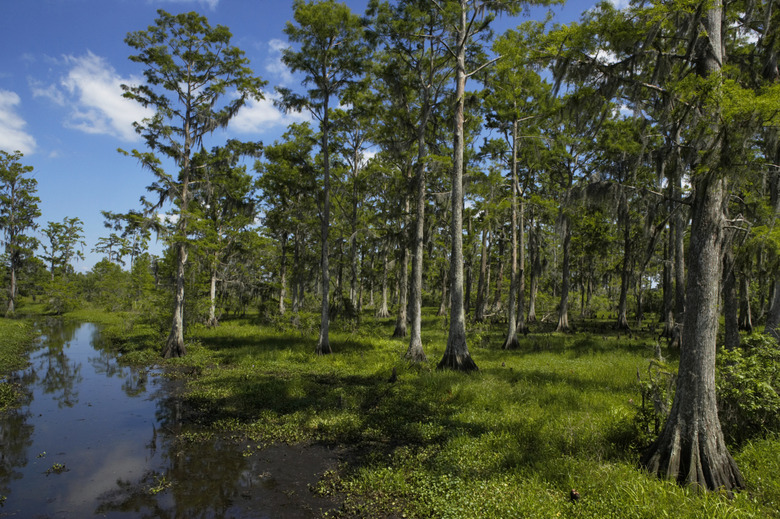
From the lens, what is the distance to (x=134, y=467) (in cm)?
756

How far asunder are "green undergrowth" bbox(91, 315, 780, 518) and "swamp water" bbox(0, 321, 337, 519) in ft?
2.18

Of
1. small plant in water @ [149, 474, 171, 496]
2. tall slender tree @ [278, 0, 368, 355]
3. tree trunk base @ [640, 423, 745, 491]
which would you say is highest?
tall slender tree @ [278, 0, 368, 355]

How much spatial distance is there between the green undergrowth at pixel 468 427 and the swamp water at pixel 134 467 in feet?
2.18

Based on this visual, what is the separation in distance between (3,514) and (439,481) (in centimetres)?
682

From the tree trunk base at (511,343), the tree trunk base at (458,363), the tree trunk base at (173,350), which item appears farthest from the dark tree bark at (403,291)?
the tree trunk base at (173,350)

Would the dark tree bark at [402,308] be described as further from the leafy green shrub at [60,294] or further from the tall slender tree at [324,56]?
the leafy green shrub at [60,294]

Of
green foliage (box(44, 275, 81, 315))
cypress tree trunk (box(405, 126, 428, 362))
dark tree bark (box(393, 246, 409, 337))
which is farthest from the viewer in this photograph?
green foliage (box(44, 275, 81, 315))

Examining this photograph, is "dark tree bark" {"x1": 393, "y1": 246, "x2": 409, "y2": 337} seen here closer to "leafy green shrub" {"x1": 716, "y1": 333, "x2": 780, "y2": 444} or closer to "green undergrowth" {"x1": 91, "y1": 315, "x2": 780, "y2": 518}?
"green undergrowth" {"x1": 91, "y1": 315, "x2": 780, "y2": 518}

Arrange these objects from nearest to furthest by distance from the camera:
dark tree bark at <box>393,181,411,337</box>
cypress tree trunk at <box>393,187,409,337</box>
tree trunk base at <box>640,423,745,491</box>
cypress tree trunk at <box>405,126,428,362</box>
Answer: tree trunk base at <box>640,423,745,491</box> < cypress tree trunk at <box>405,126,428,362</box> < dark tree bark at <box>393,181,411,337</box> < cypress tree trunk at <box>393,187,409,337</box>

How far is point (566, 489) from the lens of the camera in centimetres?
564

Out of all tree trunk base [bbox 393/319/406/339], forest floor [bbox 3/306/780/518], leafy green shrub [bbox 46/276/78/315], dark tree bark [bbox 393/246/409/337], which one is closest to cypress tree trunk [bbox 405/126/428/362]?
forest floor [bbox 3/306/780/518]

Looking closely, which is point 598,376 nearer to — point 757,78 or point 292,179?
point 757,78

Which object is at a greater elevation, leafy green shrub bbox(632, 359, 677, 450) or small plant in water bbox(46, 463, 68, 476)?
leafy green shrub bbox(632, 359, 677, 450)

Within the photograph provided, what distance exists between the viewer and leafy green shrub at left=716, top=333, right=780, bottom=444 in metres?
6.38
